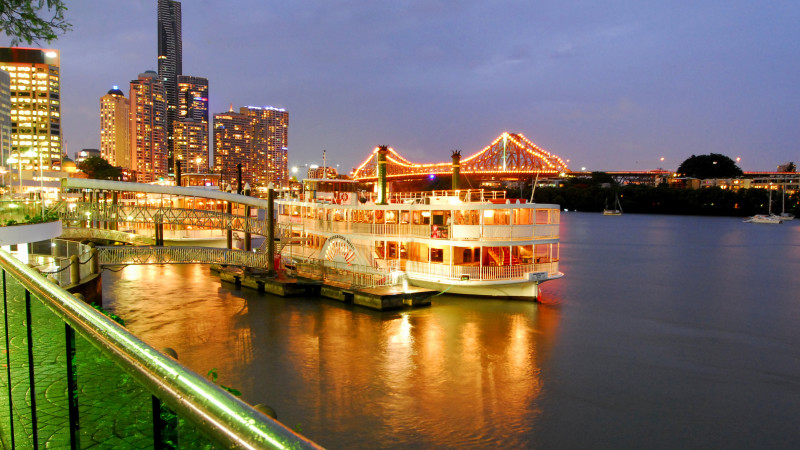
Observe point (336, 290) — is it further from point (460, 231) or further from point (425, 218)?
point (460, 231)

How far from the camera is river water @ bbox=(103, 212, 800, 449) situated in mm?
13797

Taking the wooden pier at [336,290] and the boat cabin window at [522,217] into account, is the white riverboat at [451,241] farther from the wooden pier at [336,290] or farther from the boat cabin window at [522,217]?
the wooden pier at [336,290]

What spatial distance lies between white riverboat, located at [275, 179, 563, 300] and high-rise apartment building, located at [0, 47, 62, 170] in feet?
431

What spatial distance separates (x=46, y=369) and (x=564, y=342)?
20.2 m

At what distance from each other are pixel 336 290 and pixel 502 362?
32.5 feet

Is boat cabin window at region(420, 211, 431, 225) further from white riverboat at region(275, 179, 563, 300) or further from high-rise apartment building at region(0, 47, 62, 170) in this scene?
high-rise apartment building at region(0, 47, 62, 170)

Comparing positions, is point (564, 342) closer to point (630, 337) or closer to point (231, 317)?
point (630, 337)

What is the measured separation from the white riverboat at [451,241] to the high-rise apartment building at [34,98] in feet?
431

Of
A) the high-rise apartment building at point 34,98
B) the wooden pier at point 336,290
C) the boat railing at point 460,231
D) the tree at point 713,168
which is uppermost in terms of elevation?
the high-rise apartment building at point 34,98

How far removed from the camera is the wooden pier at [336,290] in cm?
2453

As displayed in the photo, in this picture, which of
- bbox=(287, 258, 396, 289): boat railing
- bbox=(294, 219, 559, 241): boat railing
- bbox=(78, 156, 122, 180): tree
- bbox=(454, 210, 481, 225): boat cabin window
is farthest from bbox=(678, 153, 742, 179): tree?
bbox=(287, 258, 396, 289): boat railing

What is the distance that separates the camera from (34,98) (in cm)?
14025

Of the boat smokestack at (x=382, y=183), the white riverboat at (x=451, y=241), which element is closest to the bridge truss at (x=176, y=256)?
the white riverboat at (x=451, y=241)

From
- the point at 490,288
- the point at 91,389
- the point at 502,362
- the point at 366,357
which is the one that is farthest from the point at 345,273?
the point at 91,389
